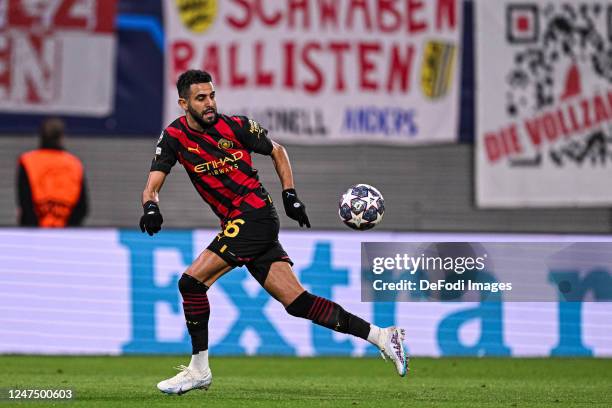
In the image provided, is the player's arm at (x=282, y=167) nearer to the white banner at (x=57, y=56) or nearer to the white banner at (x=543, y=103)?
the white banner at (x=57, y=56)

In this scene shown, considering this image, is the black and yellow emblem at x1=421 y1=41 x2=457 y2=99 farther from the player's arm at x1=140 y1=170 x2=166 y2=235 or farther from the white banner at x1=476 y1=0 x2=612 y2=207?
the player's arm at x1=140 y1=170 x2=166 y2=235

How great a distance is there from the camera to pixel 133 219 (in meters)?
15.4

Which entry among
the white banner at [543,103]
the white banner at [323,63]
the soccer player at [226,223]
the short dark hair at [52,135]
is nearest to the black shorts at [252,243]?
the soccer player at [226,223]

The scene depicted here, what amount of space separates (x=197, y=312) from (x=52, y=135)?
16.7 ft

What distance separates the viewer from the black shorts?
26.3 feet

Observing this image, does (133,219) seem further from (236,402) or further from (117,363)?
(236,402)

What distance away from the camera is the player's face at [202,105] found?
7953 millimetres

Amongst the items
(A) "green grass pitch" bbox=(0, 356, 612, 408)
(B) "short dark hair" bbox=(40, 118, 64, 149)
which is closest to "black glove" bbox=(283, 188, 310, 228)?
(A) "green grass pitch" bbox=(0, 356, 612, 408)

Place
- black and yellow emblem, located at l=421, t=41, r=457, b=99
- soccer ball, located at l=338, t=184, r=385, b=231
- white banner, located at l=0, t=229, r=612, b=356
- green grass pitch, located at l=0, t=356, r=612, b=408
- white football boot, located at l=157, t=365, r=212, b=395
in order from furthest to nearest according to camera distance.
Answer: black and yellow emblem, located at l=421, t=41, r=457, b=99
white banner, located at l=0, t=229, r=612, b=356
soccer ball, located at l=338, t=184, r=385, b=231
white football boot, located at l=157, t=365, r=212, b=395
green grass pitch, located at l=0, t=356, r=612, b=408

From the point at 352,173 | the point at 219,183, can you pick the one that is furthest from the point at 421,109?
the point at 219,183

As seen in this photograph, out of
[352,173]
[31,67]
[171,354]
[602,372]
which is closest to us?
[602,372]

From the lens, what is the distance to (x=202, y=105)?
798cm

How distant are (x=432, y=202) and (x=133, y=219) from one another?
3.40 meters

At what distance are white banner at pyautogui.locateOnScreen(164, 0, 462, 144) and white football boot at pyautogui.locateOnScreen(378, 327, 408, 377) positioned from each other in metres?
6.83
